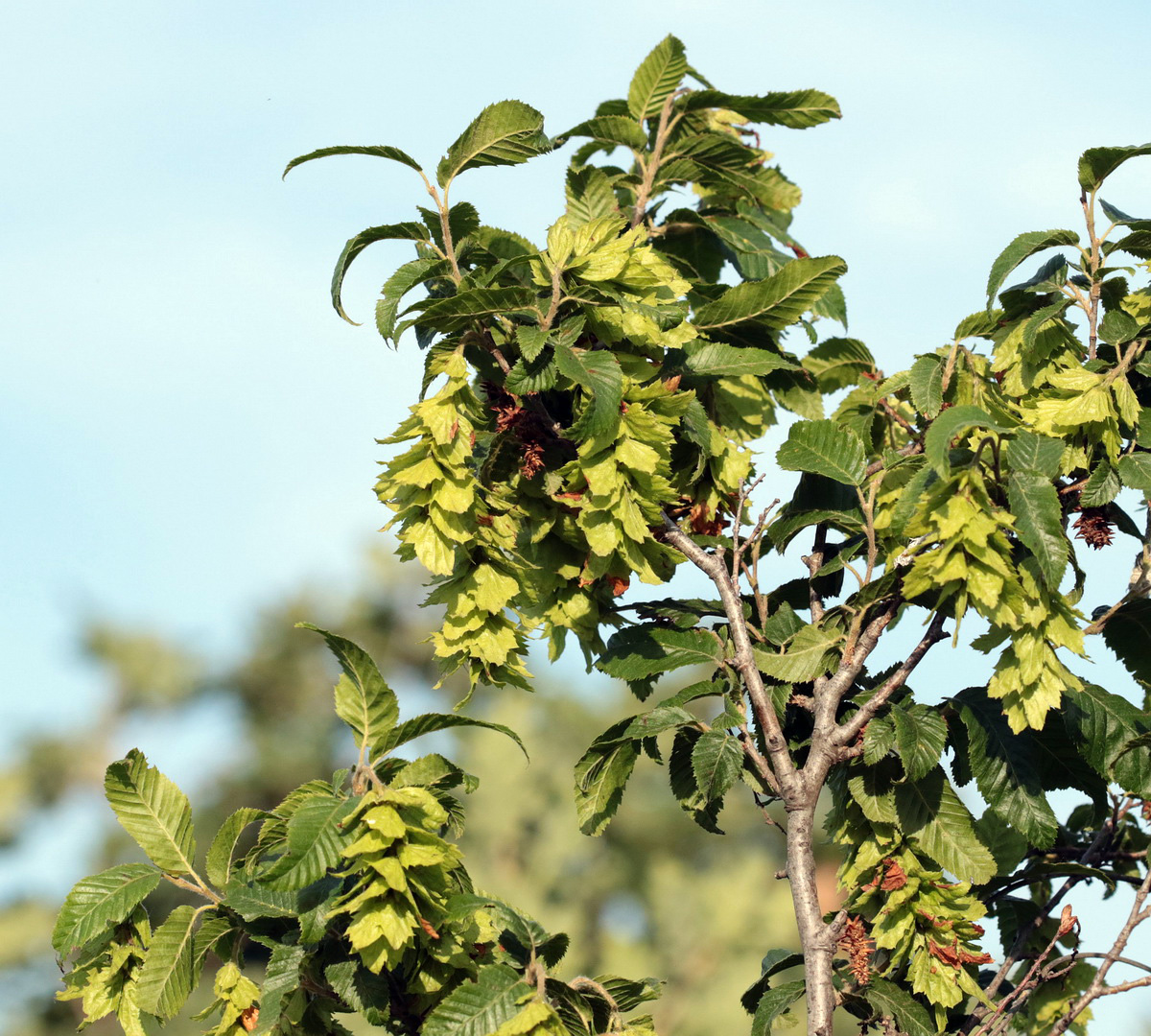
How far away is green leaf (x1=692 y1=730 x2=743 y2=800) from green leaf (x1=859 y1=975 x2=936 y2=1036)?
51 centimetres

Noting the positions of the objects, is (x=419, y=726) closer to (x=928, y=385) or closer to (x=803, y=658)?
(x=803, y=658)

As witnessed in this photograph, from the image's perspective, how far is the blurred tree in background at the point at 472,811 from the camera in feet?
33.1

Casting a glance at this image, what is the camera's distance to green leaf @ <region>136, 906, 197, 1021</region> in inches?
76.1

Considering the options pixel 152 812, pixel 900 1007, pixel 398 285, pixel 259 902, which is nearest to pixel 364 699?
pixel 259 902

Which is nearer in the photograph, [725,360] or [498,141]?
[498,141]

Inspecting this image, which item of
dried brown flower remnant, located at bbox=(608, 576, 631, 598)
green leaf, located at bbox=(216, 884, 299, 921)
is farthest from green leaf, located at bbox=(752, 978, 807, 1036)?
green leaf, located at bbox=(216, 884, 299, 921)

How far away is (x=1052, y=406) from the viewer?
2123mm

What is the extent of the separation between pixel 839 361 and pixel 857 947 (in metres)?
1.35

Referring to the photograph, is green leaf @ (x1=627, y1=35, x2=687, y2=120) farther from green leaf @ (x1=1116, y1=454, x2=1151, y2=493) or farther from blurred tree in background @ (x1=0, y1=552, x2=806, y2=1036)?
blurred tree in background @ (x1=0, y1=552, x2=806, y2=1036)

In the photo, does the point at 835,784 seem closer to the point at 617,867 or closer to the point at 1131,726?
the point at 1131,726

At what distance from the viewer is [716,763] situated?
2.09m

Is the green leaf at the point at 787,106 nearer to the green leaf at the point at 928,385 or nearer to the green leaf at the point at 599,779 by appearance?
the green leaf at the point at 928,385

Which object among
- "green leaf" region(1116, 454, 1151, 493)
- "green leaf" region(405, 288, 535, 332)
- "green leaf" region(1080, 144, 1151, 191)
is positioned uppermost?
"green leaf" region(405, 288, 535, 332)

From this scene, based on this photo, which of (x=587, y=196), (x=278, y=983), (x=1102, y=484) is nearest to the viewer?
(x=278, y=983)
